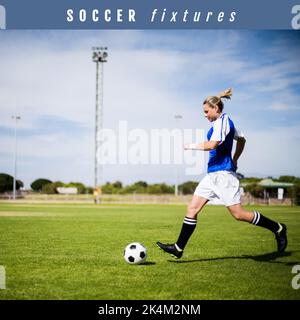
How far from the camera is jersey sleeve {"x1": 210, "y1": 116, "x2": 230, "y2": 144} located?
232 inches

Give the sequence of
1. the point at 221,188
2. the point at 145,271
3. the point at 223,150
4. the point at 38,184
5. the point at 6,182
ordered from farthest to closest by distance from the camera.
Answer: the point at 38,184
the point at 6,182
the point at 223,150
the point at 221,188
the point at 145,271

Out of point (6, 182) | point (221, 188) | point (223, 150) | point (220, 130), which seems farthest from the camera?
point (6, 182)

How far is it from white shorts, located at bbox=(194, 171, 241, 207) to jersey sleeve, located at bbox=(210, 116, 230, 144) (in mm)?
552

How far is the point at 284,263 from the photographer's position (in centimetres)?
633

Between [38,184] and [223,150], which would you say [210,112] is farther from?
[38,184]

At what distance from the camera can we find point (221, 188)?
20.0 ft

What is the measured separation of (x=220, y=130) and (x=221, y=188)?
0.82 meters

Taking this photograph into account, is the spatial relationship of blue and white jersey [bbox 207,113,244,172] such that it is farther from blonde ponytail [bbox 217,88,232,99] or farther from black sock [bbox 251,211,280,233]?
black sock [bbox 251,211,280,233]

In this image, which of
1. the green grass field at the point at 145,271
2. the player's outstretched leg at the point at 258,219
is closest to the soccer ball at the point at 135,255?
the green grass field at the point at 145,271

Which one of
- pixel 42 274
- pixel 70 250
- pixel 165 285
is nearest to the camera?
pixel 165 285

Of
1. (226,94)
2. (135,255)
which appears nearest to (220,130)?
(226,94)

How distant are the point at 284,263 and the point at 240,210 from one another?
3.58 ft
